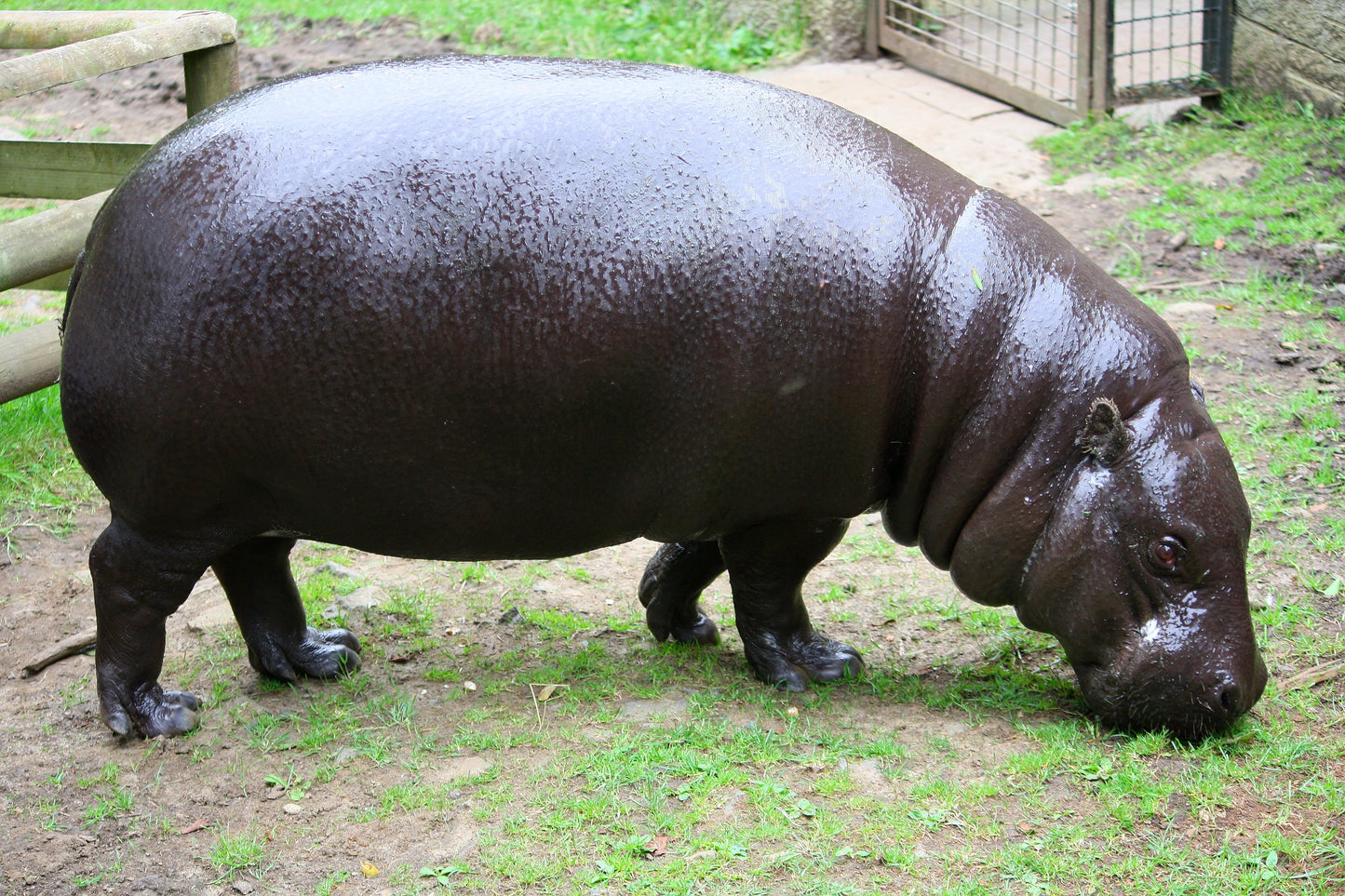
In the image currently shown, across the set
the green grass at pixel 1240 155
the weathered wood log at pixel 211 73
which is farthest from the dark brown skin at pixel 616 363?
the green grass at pixel 1240 155

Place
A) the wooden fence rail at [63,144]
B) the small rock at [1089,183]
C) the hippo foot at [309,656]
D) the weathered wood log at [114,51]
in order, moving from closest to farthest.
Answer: the hippo foot at [309,656]
the weathered wood log at [114,51]
the wooden fence rail at [63,144]
the small rock at [1089,183]

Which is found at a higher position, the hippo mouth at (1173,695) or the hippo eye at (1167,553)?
the hippo eye at (1167,553)

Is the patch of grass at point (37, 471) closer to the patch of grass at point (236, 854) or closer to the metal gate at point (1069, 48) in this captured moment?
the patch of grass at point (236, 854)

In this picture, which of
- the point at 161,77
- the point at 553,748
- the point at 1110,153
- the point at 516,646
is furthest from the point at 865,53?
the point at 553,748

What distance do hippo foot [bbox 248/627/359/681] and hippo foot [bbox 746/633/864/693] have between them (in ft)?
4.29

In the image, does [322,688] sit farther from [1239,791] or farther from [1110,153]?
[1110,153]

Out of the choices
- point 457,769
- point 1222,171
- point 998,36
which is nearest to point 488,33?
point 998,36

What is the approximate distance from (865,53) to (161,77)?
18.9 ft

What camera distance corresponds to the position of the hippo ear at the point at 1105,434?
3.50 m

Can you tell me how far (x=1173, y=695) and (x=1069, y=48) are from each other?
26.7 feet

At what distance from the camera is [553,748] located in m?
3.75

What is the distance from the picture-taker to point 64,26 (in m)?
5.59

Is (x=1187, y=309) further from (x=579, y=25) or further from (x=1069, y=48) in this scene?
(x=579, y=25)

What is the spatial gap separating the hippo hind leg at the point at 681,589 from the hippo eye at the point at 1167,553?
1.30 m
